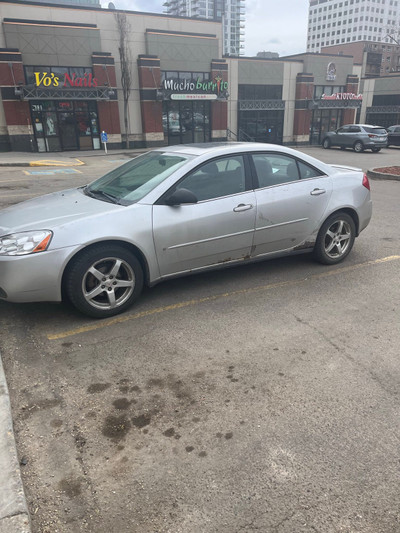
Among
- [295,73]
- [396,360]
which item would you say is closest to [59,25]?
[295,73]

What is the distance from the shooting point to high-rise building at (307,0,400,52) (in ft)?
473

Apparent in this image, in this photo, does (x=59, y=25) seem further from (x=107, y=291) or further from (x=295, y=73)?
(x=107, y=291)

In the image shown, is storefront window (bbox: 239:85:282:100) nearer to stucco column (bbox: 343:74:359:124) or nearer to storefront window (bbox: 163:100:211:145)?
storefront window (bbox: 163:100:211:145)

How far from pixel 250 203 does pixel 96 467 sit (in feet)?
10.4

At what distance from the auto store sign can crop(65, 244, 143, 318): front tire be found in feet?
85.9

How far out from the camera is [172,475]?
7.79ft

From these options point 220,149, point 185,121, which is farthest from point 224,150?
point 185,121

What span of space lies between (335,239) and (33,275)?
3.77 m

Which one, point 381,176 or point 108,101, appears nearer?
point 381,176

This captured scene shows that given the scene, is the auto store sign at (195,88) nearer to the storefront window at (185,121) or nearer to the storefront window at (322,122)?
the storefront window at (185,121)

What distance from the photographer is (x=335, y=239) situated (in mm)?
5570

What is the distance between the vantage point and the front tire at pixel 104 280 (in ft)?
12.8

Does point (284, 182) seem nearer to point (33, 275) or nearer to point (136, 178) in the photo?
point (136, 178)

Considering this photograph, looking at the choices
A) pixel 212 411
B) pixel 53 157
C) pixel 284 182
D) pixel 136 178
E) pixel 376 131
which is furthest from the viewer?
pixel 376 131
